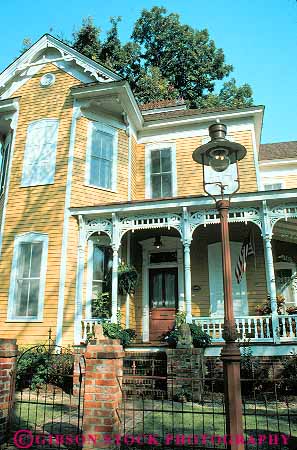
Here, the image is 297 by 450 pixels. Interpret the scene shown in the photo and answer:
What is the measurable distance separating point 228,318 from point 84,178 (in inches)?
353

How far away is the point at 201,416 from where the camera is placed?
6586 mm

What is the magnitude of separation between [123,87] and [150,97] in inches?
683

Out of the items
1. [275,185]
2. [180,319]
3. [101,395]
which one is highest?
[275,185]

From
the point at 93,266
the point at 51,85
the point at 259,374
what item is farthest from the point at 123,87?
the point at 259,374

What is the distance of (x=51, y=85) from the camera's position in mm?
13156

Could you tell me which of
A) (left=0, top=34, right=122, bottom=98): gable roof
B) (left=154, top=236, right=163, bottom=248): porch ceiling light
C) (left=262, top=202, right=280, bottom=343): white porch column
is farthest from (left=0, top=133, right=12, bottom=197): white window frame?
(left=262, top=202, right=280, bottom=343): white porch column

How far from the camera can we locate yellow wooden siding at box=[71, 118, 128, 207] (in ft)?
38.5

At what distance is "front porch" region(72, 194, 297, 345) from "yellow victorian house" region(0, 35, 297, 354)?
0.11ft

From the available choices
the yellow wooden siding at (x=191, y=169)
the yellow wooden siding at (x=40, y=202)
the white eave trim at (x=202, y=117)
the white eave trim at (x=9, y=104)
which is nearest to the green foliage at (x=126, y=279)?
the yellow wooden siding at (x=40, y=202)

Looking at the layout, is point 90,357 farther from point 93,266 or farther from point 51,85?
point 51,85

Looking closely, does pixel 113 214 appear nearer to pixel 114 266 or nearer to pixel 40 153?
pixel 114 266

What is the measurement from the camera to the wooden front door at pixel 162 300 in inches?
483

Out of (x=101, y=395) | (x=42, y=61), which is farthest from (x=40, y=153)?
(x=101, y=395)

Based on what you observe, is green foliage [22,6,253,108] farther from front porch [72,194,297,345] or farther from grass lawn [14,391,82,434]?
grass lawn [14,391,82,434]
